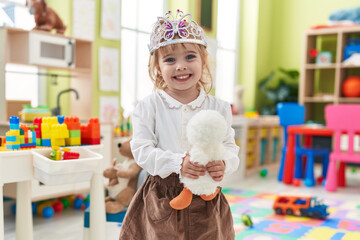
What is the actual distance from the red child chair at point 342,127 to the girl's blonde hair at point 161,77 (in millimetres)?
2775

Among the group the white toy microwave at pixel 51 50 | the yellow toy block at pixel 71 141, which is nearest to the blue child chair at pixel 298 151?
the white toy microwave at pixel 51 50

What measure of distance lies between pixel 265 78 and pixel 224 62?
827 mm

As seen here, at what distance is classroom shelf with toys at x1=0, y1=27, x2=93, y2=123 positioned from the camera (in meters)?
2.75

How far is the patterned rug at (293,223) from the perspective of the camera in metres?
2.63

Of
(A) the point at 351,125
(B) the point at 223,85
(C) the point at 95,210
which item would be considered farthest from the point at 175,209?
(B) the point at 223,85

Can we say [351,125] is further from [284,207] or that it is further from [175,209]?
[175,209]

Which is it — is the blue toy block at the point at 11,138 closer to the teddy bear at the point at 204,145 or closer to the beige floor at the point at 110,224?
the beige floor at the point at 110,224

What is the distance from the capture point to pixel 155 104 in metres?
1.29

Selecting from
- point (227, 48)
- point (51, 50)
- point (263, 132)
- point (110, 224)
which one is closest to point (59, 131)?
point (110, 224)

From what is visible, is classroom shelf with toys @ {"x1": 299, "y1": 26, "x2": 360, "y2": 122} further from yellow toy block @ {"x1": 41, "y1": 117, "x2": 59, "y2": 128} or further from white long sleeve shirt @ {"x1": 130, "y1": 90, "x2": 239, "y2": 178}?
white long sleeve shirt @ {"x1": 130, "y1": 90, "x2": 239, "y2": 178}

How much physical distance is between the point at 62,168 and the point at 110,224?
2.35 feet

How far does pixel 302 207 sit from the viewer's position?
307 cm

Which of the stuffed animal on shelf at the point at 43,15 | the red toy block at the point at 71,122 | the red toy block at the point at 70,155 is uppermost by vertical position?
the stuffed animal on shelf at the point at 43,15

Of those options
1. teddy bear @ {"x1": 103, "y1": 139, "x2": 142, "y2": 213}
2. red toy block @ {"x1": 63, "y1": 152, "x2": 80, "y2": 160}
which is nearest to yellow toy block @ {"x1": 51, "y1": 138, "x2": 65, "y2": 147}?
red toy block @ {"x1": 63, "y1": 152, "x2": 80, "y2": 160}
